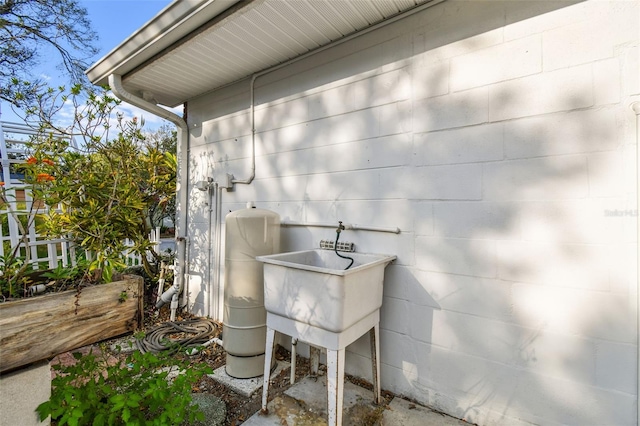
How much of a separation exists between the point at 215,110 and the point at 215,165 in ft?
2.07

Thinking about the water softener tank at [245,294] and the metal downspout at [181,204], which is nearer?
the water softener tank at [245,294]

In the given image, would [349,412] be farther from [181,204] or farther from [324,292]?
[181,204]

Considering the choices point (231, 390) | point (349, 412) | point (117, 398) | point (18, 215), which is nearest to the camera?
point (117, 398)

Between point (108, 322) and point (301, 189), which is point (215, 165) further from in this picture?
point (108, 322)

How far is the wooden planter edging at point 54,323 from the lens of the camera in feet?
4.28

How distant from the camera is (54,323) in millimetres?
1510

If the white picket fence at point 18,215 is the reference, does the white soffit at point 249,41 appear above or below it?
above

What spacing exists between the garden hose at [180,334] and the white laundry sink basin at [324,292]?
1401 mm

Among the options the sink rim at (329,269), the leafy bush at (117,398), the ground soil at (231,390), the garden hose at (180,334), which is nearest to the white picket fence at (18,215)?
the garden hose at (180,334)

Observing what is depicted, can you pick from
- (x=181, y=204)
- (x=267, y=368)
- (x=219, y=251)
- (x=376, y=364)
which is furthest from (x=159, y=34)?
(x=376, y=364)

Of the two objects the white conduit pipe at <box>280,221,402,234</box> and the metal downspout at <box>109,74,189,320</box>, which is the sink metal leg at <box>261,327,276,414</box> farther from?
the metal downspout at <box>109,74,189,320</box>

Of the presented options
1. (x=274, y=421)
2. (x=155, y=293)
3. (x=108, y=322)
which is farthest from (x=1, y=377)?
(x=155, y=293)

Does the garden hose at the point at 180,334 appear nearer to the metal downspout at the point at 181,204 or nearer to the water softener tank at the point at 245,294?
the metal downspout at the point at 181,204

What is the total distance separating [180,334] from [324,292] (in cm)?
217
